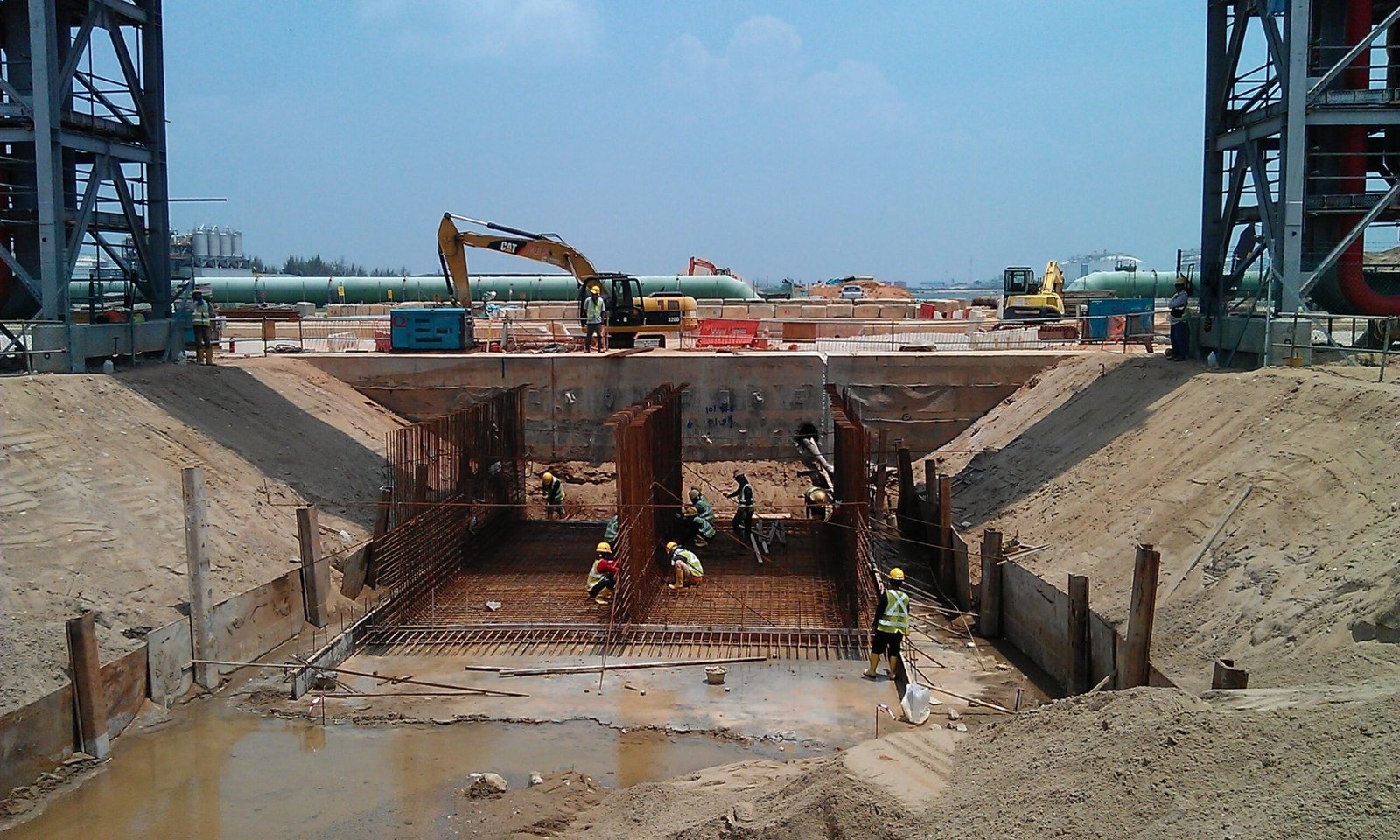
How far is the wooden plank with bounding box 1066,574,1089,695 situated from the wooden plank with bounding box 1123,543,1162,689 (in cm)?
153

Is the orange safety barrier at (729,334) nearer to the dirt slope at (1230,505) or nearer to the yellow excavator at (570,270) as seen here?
the yellow excavator at (570,270)

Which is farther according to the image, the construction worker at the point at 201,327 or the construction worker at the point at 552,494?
the construction worker at the point at 201,327

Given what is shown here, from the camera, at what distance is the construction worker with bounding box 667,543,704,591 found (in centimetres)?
1706

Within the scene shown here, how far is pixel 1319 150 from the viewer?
1844 cm

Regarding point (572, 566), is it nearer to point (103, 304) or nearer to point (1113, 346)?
point (103, 304)

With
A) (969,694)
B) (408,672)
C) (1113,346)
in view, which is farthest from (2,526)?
(1113,346)

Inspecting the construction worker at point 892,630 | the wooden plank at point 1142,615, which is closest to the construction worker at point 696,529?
the construction worker at point 892,630

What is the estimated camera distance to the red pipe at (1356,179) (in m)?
17.8

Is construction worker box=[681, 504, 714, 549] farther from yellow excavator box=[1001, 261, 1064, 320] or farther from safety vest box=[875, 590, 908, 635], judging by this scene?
yellow excavator box=[1001, 261, 1064, 320]

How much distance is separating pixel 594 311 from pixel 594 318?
0.17m

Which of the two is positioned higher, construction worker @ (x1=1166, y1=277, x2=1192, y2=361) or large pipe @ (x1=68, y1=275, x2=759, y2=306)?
large pipe @ (x1=68, y1=275, x2=759, y2=306)

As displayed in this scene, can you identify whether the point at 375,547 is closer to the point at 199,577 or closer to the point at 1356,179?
the point at 199,577

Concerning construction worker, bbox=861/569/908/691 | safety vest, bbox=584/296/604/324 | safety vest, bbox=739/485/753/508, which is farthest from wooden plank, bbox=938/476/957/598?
safety vest, bbox=584/296/604/324

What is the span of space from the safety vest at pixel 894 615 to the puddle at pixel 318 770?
2357 mm
